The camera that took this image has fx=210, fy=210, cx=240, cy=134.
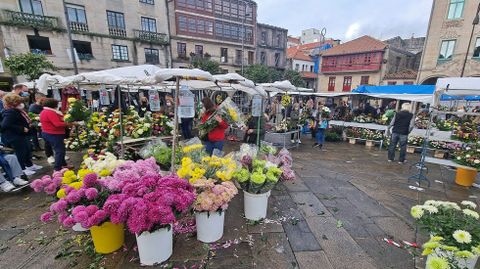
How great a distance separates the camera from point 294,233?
9.89 feet

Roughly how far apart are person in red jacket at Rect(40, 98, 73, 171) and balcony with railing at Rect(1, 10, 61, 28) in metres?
18.0

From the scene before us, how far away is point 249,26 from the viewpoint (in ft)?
95.0

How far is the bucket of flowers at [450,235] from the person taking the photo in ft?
6.05

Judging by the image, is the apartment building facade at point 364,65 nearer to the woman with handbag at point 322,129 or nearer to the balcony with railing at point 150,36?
the woman with handbag at point 322,129

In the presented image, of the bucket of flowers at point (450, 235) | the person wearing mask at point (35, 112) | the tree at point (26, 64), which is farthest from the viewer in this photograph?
the tree at point (26, 64)

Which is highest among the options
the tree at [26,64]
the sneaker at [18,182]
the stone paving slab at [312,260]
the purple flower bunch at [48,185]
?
the tree at [26,64]

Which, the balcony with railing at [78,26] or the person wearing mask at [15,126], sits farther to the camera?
the balcony with railing at [78,26]

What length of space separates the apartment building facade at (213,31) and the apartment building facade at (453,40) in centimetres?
1760

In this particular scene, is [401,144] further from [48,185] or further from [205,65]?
[205,65]

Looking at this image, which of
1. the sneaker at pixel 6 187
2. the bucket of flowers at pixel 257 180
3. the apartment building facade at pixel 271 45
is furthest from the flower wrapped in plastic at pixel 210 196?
the apartment building facade at pixel 271 45

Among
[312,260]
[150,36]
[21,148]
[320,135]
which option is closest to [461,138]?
[320,135]

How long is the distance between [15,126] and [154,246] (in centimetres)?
457

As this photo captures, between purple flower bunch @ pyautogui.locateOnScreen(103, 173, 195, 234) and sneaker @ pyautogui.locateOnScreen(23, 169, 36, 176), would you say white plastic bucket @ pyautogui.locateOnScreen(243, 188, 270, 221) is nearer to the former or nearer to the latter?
purple flower bunch @ pyautogui.locateOnScreen(103, 173, 195, 234)

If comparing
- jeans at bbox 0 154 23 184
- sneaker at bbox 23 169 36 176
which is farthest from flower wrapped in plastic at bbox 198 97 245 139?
sneaker at bbox 23 169 36 176
